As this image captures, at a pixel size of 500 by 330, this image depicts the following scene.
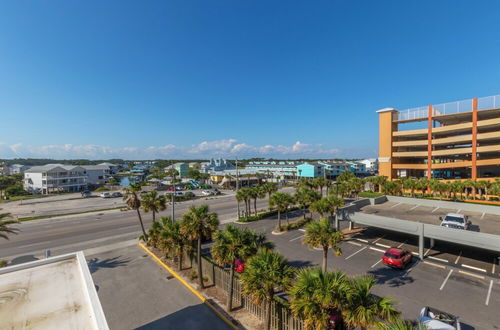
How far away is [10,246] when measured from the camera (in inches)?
1053

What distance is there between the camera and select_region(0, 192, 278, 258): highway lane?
86.5ft

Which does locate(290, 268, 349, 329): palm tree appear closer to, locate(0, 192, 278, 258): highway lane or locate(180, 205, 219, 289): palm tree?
locate(180, 205, 219, 289): palm tree

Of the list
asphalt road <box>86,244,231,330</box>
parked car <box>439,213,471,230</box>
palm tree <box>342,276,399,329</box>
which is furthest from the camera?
parked car <box>439,213,471,230</box>

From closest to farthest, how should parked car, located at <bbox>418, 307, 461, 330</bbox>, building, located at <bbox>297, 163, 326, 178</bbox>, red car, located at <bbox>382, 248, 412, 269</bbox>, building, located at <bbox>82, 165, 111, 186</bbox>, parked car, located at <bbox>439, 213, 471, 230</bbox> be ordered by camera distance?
parked car, located at <bbox>418, 307, 461, 330</bbox>, red car, located at <bbox>382, 248, 412, 269</bbox>, parked car, located at <bbox>439, 213, 471, 230</bbox>, building, located at <bbox>82, 165, 111, 186</bbox>, building, located at <bbox>297, 163, 326, 178</bbox>

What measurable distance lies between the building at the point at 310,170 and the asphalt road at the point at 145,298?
306 ft

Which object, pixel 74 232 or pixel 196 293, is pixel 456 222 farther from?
pixel 74 232

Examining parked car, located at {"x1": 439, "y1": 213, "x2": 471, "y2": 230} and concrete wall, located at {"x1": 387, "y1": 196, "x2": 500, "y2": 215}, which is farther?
concrete wall, located at {"x1": 387, "y1": 196, "x2": 500, "y2": 215}

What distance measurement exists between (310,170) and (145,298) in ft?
324

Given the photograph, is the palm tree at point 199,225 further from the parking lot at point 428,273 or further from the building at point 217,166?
the building at point 217,166

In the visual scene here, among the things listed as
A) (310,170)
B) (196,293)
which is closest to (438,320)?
(196,293)

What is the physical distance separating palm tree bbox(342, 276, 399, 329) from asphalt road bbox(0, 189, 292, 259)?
28951mm

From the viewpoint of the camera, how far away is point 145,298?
15.6 m

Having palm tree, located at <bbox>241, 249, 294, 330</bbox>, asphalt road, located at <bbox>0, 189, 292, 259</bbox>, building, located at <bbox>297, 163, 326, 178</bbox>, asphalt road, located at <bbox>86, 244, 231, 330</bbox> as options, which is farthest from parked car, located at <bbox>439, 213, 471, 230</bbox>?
building, located at <bbox>297, 163, 326, 178</bbox>

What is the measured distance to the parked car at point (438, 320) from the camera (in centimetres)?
1110
